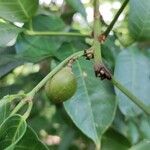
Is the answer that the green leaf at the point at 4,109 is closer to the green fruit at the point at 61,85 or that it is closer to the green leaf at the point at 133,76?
the green fruit at the point at 61,85

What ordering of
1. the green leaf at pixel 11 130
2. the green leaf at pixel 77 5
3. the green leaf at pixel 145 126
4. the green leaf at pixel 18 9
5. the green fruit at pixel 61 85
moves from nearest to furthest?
1. the green leaf at pixel 11 130
2. the green fruit at pixel 61 85
3. the green leaf at pixel 18 9
4. the green leaf at pixel 77 5
5. the green leaf at pixel 145 126

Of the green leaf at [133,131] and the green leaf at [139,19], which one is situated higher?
the green leaf at [139,19]

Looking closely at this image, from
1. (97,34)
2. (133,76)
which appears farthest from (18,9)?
(133,76)

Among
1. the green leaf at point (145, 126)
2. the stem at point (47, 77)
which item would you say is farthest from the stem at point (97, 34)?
the green leaf at point (145, 126)

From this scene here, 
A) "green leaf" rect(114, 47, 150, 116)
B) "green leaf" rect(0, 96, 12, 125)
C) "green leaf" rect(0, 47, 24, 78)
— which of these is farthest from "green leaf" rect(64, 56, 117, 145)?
"green leaf" rect(0, 96, 12, 125)

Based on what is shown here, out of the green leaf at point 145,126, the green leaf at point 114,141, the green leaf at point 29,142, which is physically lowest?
the green leaf at point 114,141

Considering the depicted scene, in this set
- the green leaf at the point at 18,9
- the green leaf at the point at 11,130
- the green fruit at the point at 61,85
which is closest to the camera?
the green leaf at the point at 11,130

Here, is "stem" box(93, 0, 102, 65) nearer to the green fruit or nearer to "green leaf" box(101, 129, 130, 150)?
the green fruit
